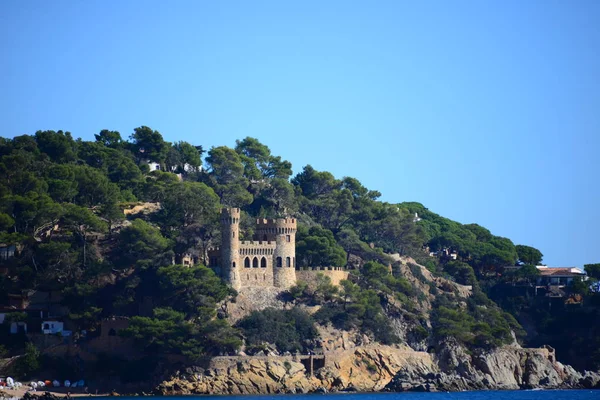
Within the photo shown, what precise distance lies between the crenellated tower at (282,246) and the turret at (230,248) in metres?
3.09

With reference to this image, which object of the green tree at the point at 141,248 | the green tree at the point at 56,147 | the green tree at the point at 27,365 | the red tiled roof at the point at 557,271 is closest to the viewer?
the green tree at the point at 27,365

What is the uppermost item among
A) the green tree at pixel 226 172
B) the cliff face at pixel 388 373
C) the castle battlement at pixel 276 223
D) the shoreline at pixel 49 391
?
the green tree at pixel 226 172

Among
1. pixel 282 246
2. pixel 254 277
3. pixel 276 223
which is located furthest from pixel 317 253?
pixel 254 277

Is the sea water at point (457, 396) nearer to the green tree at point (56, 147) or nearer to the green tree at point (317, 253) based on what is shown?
the green tree at point (317, 253)

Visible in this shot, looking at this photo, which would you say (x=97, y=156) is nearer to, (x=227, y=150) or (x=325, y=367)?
(x=227, y=150)

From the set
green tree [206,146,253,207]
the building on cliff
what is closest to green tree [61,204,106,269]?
the building on cliff

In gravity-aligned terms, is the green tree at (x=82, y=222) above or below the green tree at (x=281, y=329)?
above

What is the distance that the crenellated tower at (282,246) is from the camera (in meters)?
93.9

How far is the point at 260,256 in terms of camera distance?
9331cm

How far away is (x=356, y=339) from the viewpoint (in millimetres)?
93438

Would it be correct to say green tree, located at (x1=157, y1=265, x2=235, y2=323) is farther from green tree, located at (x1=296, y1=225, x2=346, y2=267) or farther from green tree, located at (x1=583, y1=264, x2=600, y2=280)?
green tree, located at (x1=583, y1=264, x2=600, y2=280)

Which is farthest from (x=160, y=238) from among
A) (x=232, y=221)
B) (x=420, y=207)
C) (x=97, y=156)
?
(x=420, y=207)

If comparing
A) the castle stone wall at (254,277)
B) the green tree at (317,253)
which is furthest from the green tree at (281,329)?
the green tree at (317,253)

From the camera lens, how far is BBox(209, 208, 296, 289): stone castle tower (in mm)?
92312
